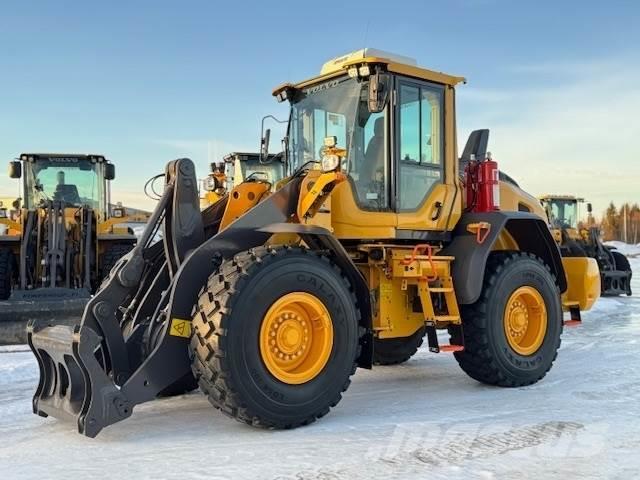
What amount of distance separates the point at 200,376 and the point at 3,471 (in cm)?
127

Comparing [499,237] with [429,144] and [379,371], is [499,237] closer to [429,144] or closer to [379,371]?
[429,144]

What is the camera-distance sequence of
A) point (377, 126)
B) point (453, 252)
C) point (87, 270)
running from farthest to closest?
point (87, 270) < point (453, 252) < point (377, 126)

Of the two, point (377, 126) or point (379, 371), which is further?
point (379, 371)

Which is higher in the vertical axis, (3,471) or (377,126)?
(377,126)

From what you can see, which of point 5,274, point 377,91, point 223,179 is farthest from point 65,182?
point 377,91

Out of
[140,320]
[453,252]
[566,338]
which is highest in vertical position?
[453,252]

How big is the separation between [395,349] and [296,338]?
9.26 ft

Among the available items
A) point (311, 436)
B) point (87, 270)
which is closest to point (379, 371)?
point (311, 436)

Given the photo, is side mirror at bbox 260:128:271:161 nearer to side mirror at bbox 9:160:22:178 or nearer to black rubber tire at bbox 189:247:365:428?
black rubber tire at bbox 189:247:365:428

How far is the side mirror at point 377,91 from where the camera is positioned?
18.9 ft

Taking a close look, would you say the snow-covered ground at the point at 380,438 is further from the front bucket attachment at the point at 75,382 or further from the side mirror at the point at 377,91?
the side mirror at the point at 377,91

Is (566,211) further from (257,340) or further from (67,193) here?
(257,340)

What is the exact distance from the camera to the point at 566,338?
32.7 ft

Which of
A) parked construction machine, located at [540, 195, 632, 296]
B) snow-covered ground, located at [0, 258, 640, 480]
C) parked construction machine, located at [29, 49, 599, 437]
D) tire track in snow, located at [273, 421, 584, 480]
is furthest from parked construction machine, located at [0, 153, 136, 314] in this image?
parked construction machine, located at [540, 195, 632, 296]
